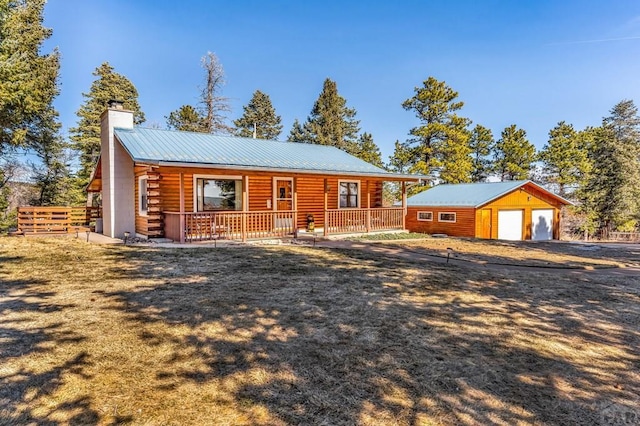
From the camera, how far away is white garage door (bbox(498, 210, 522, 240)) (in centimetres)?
2336

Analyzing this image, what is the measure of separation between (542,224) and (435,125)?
1098cm

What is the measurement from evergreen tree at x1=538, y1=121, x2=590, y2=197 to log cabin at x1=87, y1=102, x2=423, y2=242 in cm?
2808

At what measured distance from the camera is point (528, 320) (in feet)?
15.9

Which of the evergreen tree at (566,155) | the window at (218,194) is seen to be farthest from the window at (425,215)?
the evergreen tree at (566,155)

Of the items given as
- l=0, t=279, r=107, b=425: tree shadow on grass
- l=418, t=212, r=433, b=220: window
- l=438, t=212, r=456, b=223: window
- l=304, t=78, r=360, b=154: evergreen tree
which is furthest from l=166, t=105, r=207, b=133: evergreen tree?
l=0, t=279, r=107, b=425: tree shadow on grass

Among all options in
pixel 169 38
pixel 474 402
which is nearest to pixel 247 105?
pixel 169 38

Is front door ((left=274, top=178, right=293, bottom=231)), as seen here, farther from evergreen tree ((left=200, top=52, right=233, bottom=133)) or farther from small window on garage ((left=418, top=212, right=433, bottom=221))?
evergreen tree ((left=200, top=52, right=233, bottom=133))

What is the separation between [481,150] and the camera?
38688mm

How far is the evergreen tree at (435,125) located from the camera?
29.6 meters

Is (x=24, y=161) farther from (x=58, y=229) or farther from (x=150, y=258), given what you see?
(x=150, y=258)

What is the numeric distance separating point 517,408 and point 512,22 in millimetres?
21561

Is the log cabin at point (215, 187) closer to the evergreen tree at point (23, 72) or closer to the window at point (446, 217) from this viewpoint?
the evergreen tree at point (23, 72)

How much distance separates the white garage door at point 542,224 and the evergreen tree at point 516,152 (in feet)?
38.1

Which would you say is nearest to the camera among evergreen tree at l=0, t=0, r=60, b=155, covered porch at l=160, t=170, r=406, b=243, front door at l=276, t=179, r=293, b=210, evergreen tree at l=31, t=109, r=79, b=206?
covered porch at l=160, t=170, r=406, b=243
